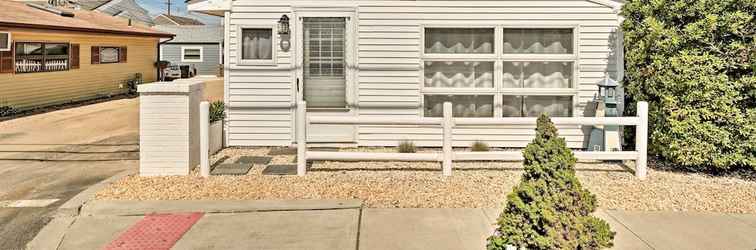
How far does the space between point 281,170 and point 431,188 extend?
2062 millimetres

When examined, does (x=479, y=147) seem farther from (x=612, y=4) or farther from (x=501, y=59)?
(x=612, y=4)

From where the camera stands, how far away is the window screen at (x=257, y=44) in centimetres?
868

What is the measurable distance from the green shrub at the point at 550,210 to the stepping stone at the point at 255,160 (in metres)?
4.97

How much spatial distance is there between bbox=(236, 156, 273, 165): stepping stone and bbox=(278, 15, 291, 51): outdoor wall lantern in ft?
5.96

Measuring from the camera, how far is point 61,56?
659 inches

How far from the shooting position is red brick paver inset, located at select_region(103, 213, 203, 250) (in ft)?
14.3

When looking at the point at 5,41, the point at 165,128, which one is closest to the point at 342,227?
the point at 165,128

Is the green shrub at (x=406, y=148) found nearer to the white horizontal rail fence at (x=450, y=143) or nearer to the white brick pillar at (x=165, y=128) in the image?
the white horizontal rail fence at (x=450, y=143)

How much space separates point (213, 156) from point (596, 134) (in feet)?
18.1

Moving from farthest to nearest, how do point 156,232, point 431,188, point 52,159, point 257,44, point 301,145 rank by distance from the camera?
1. point 257,44
2. point 52,159
3. point 301,145
4. point 431,188
5. point 156,232

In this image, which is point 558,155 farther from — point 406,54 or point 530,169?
point 406,54

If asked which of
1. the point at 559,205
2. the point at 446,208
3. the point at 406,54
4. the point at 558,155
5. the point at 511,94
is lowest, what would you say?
the point at 446,208

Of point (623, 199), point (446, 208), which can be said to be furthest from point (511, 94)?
point (446, 208)

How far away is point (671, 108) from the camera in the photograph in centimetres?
676
